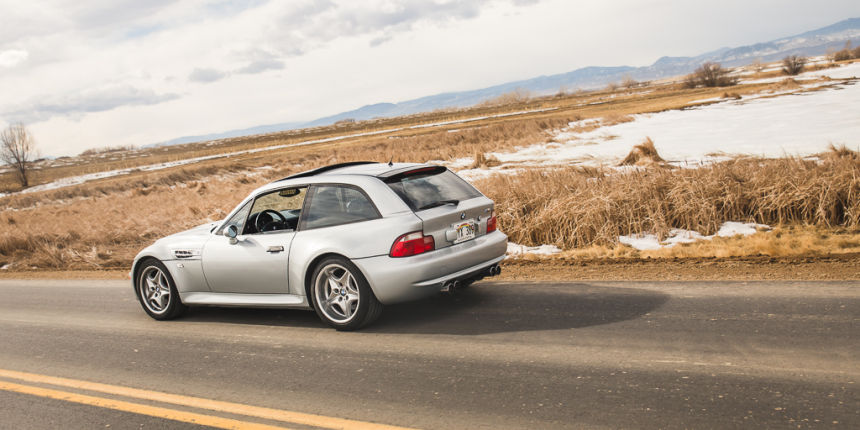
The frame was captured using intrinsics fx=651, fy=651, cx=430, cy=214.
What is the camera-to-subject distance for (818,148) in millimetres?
16562

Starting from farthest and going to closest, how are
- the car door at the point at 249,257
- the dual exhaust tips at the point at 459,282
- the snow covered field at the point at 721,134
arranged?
the snow covered field at the point at 721,134 → the car door at the point at 249,257 → the dual exhaust tips at the point at 459,282

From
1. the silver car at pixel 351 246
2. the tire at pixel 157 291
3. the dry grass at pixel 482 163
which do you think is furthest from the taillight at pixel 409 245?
the dry grass at pixel 482 163

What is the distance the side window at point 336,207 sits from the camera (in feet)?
21.0

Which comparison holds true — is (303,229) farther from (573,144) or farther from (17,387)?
(573,144)

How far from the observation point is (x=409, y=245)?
6059 millimetres

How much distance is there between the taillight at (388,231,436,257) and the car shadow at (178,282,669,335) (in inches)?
32.9

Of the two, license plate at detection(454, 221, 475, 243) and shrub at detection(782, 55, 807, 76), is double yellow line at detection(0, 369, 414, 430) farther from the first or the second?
shrub at detection(782, 55, 807, 76)

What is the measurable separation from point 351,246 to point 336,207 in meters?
0.60

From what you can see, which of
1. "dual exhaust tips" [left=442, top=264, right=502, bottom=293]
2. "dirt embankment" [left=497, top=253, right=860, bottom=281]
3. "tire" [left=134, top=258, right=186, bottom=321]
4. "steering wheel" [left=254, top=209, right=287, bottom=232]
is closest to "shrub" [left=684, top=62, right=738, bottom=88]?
"dirt embankment" [left=497, top=253, right=860, bottom=281]

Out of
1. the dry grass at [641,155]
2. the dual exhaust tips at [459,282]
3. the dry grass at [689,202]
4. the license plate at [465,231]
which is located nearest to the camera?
the dual exhaust tips at [459,282]

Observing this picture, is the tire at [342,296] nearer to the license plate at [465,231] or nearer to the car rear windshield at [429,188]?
the car rear windshield at [429,188]

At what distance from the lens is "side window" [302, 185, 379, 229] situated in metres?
6.41

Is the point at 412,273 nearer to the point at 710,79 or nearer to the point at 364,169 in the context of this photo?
the point at 364,169

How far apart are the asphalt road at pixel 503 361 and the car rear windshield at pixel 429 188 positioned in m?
1.22
